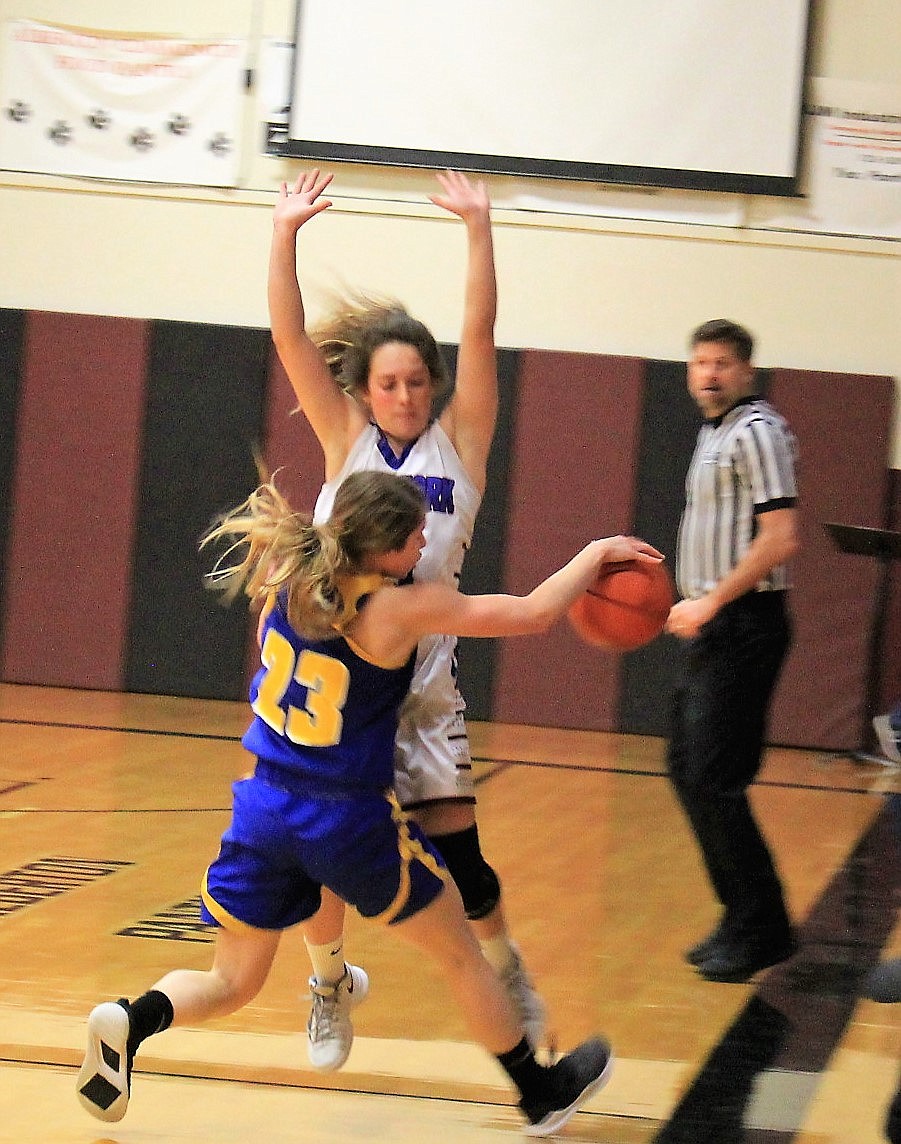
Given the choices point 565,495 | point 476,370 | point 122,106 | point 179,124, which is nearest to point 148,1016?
point 476,370

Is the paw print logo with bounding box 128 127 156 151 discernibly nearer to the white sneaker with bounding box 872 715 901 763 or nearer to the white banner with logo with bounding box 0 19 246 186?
the white banner with logo with bounding box 0 19 246 186

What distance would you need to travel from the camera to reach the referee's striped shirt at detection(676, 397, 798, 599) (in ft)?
14.1

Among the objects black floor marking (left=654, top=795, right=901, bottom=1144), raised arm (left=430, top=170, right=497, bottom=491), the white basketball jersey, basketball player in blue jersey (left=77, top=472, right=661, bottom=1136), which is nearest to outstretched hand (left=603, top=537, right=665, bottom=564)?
basketball player in blue jersey (left=77, top=472, right=661, bottom=1136)

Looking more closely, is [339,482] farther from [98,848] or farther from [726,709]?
[98,848]

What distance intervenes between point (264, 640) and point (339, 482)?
465 mm

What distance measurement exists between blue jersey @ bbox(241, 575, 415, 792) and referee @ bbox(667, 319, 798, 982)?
148cm

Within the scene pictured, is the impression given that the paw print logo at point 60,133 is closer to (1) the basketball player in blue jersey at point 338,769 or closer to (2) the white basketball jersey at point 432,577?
(2) the white basketball jersey at point 432,577

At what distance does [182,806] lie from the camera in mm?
6156

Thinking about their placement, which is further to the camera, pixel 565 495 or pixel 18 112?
pixel 18 112

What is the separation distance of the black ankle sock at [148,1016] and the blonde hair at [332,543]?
719 mm

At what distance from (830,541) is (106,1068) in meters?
6.71

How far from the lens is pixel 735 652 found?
4262mm

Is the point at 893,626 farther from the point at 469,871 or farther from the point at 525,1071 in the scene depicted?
the point at 525,1071

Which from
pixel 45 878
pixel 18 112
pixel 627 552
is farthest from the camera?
pixel 18 112
